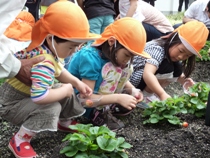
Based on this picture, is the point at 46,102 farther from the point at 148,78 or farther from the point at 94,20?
the point at 94,20

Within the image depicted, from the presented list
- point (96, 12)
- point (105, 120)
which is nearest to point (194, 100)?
point (105, 120)

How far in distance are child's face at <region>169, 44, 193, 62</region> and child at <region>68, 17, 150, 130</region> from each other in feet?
1.70

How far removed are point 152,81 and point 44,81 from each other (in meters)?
1.19

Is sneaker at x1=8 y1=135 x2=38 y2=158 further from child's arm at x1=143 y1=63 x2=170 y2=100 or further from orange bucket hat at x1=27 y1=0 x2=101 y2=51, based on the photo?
child's arm at x1=143 y1=63 x2=170 y2=100

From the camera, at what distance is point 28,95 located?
214 centimetres

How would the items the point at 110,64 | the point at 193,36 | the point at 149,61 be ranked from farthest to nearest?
the point at 149,61
the point at 193,36
the point at 110,64

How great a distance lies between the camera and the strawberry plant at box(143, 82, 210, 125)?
8.25 ft

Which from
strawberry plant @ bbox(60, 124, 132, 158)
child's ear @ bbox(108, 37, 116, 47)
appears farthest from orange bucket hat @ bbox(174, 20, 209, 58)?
strawberry plant @ bbox(60, 124, 132, 158)

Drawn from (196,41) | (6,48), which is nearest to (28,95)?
(6,48)

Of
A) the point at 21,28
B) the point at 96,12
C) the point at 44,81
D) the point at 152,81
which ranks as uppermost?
the point at 21,28

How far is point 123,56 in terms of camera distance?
7.88 ft

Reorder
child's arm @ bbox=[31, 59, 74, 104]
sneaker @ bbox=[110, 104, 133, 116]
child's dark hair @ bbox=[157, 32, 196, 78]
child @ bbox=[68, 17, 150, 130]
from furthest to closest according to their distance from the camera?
1. child's dark hair @ bbox=[157, 32, 196, 78]
2. sneaker @ bbox=[110, 104, 133, 116]
3. child @ bbox=[68, 17, 150, 130]
4. child's arm @ bbox=[31, 59, 74, 104]

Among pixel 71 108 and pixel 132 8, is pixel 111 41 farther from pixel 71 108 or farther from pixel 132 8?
pixel 132 8

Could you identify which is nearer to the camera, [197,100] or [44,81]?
[44,81]
